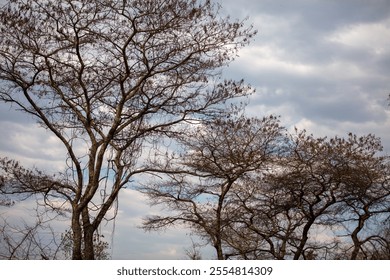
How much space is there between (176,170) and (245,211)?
18.7 feet

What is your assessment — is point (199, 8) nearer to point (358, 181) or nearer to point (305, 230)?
point (358, 181)

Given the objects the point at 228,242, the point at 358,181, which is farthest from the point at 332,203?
the point at 228,242

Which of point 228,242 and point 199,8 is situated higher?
point 199,8

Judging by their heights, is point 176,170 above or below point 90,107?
below

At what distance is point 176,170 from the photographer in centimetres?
1134

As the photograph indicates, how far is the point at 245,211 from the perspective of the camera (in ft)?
53.4

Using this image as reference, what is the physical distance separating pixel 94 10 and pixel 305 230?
9708 millimetres

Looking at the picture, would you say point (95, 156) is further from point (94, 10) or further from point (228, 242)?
point (228, 242)

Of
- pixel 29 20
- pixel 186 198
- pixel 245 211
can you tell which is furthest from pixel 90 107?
pixel 245 211
